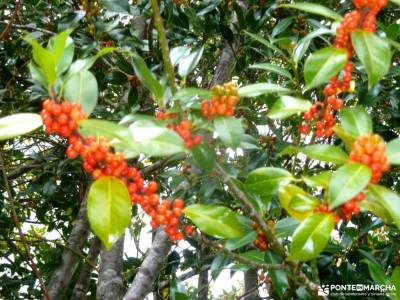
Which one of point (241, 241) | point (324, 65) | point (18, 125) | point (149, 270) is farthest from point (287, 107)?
point (149, 270)

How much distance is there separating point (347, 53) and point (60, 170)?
165cm

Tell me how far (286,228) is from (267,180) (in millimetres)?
218

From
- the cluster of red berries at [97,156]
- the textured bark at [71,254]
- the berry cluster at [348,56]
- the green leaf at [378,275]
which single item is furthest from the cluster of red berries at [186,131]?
the textured bark at [71,254]

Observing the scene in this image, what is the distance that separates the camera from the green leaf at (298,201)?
107 centimetres

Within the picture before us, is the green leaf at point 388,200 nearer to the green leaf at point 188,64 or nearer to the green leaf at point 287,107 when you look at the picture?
the green leaf at point 287,107

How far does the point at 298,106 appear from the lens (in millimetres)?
1123

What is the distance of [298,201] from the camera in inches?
42.4

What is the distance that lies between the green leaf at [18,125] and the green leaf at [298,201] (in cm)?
54

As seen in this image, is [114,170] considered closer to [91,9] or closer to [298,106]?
[298,106]

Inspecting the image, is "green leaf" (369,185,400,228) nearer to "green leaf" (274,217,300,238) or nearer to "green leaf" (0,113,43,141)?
"green leaf" (274,217,300,238)

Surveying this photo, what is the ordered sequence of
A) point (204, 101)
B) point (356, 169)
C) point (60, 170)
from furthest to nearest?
1. point (60, 170)
2. point (204, 101)
3. point (356, 169)

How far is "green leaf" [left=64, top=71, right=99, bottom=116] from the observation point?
3.32 ft

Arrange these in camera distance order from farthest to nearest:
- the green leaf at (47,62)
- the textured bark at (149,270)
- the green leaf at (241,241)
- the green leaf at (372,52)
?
1. the textured bark at (149,270)
2. the green leaf at (241,241)
3. the green leaf at (372,52)
4. the green leaf at (47,62)

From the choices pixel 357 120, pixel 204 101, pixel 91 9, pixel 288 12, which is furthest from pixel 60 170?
pixel 357 120
